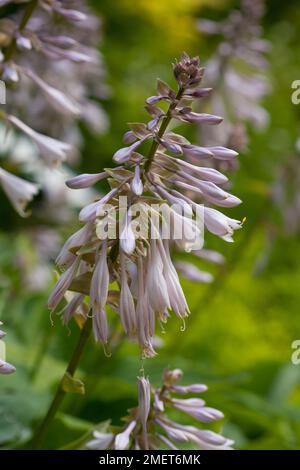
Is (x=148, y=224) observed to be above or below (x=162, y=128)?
below

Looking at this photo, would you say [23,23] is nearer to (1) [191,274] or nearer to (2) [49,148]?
(2) [49,148]

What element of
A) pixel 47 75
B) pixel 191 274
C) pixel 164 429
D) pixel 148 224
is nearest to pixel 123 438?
pixel 164 429

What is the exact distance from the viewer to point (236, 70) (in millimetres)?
4035

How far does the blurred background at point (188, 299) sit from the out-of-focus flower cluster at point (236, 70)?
0.79ft

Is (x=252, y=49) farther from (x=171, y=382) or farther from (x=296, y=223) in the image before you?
(x=171, y=382)

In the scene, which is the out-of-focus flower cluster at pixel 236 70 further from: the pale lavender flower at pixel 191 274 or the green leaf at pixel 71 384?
the green leaf at pixel 71 384

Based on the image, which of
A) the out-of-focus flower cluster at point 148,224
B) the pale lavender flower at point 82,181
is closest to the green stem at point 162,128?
the out-of-focus flower cluster at point 148,224

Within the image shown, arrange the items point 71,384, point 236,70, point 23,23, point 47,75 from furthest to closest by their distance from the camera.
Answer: point 236,70 < point 47,75 < point 23,23 < point 71,384

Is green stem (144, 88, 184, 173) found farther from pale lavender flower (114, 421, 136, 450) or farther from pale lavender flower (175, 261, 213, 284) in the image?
pale lavender flower (175, 261, 213, 284)

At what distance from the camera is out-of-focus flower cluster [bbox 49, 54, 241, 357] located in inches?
70.1

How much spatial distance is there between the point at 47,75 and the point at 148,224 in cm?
215

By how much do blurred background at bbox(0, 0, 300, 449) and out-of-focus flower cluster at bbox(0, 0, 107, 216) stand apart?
0.33 metres

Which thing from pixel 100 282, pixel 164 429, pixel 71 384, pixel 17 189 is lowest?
pixel 164 429

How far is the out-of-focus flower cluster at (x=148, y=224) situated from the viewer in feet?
5.84
